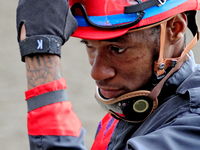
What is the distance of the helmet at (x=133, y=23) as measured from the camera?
1778mm

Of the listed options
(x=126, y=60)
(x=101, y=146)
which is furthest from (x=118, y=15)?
(x=101, y=146)

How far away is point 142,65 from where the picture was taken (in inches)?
74.6

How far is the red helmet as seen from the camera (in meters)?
1.77

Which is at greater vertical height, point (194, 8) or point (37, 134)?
point (194, 8)

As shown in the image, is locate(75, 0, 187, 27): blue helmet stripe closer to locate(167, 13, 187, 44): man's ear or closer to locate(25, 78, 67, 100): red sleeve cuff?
locate(167, 13, 187, 44): man's ear

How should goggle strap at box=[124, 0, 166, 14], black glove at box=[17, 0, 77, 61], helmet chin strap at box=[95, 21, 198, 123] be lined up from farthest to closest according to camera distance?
helmet chin strap at box=[95, 21, 198, 123] < goggle strap at box=[124, 0, 166, 14] < black glove at box=[17, 0, 77, 61]

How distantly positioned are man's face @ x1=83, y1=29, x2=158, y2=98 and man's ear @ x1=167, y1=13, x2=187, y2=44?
12 cm

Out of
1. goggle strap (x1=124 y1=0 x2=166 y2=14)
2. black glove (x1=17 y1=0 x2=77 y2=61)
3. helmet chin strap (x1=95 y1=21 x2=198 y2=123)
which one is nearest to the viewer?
black glove (x1=17 y1=0 x2=77 y2=61)

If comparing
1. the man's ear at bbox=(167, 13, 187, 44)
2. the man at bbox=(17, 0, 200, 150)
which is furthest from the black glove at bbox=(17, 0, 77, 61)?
the man's ear at bbox=(167, 13, 187, 44)

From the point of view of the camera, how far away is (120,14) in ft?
5.91

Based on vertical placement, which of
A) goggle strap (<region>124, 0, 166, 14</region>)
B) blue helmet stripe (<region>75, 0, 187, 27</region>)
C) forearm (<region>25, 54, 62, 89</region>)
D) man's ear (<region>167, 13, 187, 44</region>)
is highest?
goggle strap (<region>124, 0, 166, 14</region>)

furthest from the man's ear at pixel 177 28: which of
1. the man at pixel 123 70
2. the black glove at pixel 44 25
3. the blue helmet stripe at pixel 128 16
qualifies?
the black glove at pixel 44 25

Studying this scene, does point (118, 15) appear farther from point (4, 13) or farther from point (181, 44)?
point (4, 13)

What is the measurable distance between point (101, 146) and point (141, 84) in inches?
24.7
